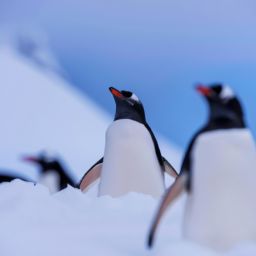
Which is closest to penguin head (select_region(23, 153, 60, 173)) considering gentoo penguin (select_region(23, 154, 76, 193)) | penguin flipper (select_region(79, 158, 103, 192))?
gentoo penguin (select_region(23, 154, 76, 193))

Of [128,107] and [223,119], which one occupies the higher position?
[223,119]

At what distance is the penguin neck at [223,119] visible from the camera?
235 cm

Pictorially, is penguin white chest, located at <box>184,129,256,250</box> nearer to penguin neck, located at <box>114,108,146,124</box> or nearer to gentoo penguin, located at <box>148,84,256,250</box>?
gentoo penguin, located at <box>148,84,256,250</box>

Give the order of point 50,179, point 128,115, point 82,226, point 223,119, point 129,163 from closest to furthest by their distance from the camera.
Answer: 1. point 223,119
2. point 82,226
3. point 129,163
4. point 128,115
5. point 50,179

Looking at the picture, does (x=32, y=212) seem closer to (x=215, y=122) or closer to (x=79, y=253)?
(x=79, y=253)

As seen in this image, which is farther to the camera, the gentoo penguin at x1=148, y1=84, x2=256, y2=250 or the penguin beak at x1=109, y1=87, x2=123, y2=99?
the penguin beak at x1=109, y1=87, x2=123, y2=99

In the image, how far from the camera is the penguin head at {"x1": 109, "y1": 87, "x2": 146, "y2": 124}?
3928 millimetres

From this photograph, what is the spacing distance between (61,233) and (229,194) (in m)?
0.87

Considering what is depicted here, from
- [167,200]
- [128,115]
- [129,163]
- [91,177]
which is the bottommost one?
[91,177]

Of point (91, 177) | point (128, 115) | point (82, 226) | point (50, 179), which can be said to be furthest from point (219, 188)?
point (50, 179)

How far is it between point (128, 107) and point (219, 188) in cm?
179

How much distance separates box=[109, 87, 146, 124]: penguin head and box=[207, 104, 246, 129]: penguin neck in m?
1.53

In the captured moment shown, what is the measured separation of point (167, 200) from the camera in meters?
2.26

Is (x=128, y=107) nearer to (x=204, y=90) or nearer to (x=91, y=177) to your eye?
(x=91, y=177)
